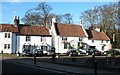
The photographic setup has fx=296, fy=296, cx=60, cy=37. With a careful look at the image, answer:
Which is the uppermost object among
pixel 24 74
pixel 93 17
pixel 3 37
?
pixel 93 17

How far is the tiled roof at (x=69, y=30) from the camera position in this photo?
78125mm

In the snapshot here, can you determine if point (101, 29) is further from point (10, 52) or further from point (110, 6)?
point (10, 52)

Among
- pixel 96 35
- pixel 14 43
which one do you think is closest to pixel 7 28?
pixel 14 43

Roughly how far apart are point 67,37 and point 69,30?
268 cm

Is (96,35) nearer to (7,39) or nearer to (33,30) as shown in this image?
(33,30)

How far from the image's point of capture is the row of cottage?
71562 mm

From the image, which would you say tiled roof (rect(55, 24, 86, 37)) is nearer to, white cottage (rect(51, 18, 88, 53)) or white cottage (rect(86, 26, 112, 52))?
white cottage (rect(51, 18, 88, 53))

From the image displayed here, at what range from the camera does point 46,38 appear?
7594 cm

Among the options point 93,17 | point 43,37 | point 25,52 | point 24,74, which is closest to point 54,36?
point 43,37

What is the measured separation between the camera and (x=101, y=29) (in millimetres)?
94438

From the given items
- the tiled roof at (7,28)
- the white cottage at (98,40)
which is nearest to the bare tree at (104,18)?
the white cottage at (98,40)

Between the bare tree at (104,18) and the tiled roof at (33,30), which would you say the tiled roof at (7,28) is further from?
the bare tree at (104,18)

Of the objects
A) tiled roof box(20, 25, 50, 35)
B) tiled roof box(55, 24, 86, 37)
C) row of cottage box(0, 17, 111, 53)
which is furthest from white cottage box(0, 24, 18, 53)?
tiled roof box(55, 24, 86, 37)

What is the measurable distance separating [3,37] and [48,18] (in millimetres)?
30551
